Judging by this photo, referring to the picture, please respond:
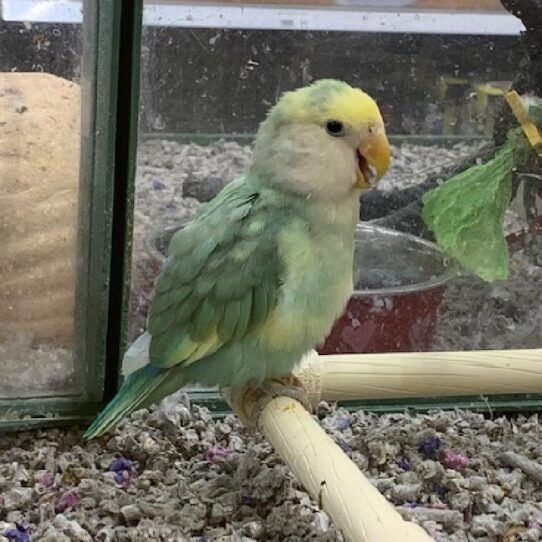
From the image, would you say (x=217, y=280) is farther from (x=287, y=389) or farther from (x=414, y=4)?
(x=414, y=4)

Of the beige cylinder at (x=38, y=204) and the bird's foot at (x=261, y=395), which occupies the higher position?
the beige cylinder at (x=38, y=204)

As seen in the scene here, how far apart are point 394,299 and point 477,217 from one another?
0.65 ft

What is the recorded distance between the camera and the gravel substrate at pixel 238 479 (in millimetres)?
955

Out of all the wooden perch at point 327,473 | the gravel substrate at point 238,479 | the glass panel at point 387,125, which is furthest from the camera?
the glass panel at point 387,125

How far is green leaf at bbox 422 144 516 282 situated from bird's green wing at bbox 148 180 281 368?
246mm

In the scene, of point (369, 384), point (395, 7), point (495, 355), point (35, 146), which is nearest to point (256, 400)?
point (369, 384)

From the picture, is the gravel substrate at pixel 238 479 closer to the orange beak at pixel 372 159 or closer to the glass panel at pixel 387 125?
the glass panel at pixel 387 125

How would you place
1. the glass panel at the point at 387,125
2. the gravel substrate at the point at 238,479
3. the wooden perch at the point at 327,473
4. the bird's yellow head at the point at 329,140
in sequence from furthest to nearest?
the glass panel at the point at 387,125 < the gravel substrate at the point at 238,479 < the bird's yellow head at the point at 329,140 < the wooden perch at the point at 327,473

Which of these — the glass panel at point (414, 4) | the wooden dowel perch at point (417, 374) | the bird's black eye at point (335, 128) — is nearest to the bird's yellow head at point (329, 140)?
the bird's black eye at point (335, 128)

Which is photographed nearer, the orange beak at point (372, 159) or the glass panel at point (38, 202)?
the orange beak at point (372, 159)

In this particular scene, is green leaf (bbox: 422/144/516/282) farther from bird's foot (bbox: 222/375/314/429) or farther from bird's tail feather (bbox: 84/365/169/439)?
bird's tail feather (bbox: 84/365/169/439)

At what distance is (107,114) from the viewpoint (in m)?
1.04

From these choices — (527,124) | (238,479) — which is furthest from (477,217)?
(238,479)

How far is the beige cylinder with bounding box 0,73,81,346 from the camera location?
1.04 m
